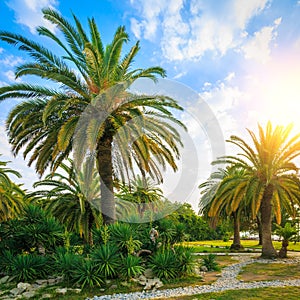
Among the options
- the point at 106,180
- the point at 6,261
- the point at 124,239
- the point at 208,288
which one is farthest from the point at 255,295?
the point at 6,261

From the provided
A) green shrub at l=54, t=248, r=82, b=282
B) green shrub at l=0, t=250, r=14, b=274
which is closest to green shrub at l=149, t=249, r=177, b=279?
green shrub at l=54, t=248, r=82, b=282

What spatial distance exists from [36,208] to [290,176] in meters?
14.2

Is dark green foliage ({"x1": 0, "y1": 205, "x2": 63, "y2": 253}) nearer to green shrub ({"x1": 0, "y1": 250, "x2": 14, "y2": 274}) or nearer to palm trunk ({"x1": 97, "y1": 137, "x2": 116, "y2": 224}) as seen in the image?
green shrub ({"x1": 0, "y1": 250, "x2": 14, "y2": 274})

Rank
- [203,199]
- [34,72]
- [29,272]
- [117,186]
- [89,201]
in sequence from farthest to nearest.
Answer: [203,199]
[89,201]
[117,186]
[34,72]
[29,272]

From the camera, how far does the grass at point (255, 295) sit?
8.28m

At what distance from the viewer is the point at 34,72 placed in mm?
11906

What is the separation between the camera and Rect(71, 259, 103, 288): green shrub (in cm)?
962

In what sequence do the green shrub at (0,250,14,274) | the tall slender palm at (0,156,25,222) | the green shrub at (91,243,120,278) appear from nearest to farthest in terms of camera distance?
the green shrub at (91,243,120,278) < the green shrub at (0,250,14,274) < the tall slender palm at (0,156,25,222)

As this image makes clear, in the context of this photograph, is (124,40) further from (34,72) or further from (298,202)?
(298,202)

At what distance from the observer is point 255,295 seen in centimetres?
854

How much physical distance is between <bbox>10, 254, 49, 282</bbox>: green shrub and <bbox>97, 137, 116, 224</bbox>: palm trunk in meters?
3.30

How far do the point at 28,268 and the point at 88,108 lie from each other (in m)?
6.47

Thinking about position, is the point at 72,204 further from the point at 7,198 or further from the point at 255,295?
the point at 255,295

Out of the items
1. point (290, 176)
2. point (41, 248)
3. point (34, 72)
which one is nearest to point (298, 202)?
point (290, 176)
